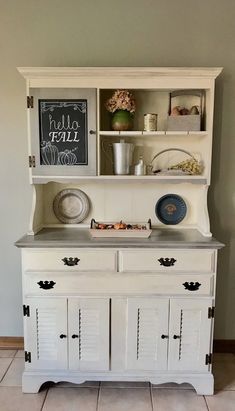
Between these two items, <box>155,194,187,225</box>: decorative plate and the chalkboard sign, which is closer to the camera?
the chalkboard sign

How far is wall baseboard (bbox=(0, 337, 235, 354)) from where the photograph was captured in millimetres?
2453

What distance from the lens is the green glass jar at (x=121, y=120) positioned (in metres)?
2.07

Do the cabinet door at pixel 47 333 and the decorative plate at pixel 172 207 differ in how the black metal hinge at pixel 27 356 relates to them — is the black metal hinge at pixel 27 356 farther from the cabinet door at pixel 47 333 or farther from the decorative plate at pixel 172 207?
the decorative plate at pixel 172 207

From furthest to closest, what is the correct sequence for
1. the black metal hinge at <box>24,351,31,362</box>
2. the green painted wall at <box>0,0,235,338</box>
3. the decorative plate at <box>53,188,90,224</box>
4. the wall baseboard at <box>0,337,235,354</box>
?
1. the wall baseboard at <box>0,337,235,354</box>
2. the decorative plate at <box>53,188,90,224</box>
3. the green painted wall at <box>0,0,235,338</box>
4. the black metal hinge at <box>24,351,31,362</box>

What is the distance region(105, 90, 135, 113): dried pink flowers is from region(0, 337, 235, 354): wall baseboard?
1.77 metres

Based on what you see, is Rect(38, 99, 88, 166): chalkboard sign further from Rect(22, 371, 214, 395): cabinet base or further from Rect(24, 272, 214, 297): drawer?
Rect(22, 371, 214, 395): cabinet base

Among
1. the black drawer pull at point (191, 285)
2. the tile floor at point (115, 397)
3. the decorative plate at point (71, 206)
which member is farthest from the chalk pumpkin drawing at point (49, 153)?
the tile floor at point (115, 397)

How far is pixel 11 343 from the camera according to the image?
8.12ft

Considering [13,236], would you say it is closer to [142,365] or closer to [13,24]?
[142,365]

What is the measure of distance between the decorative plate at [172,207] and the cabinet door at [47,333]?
90 centimetres

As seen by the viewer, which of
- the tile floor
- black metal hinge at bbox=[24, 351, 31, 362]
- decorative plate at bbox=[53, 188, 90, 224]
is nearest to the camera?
the tile floor

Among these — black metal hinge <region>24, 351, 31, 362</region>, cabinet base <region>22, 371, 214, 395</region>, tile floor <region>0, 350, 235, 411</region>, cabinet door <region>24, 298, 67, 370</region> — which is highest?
cabinet door <region>24, 298, 67, 370</region>

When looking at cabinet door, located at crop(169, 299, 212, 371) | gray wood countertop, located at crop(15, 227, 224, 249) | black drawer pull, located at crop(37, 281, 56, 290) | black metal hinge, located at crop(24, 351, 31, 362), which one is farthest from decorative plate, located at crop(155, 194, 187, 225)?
black metal hinge, located at crop(24, 351, 31, 362)

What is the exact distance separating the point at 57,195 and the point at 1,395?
50.3 inches
